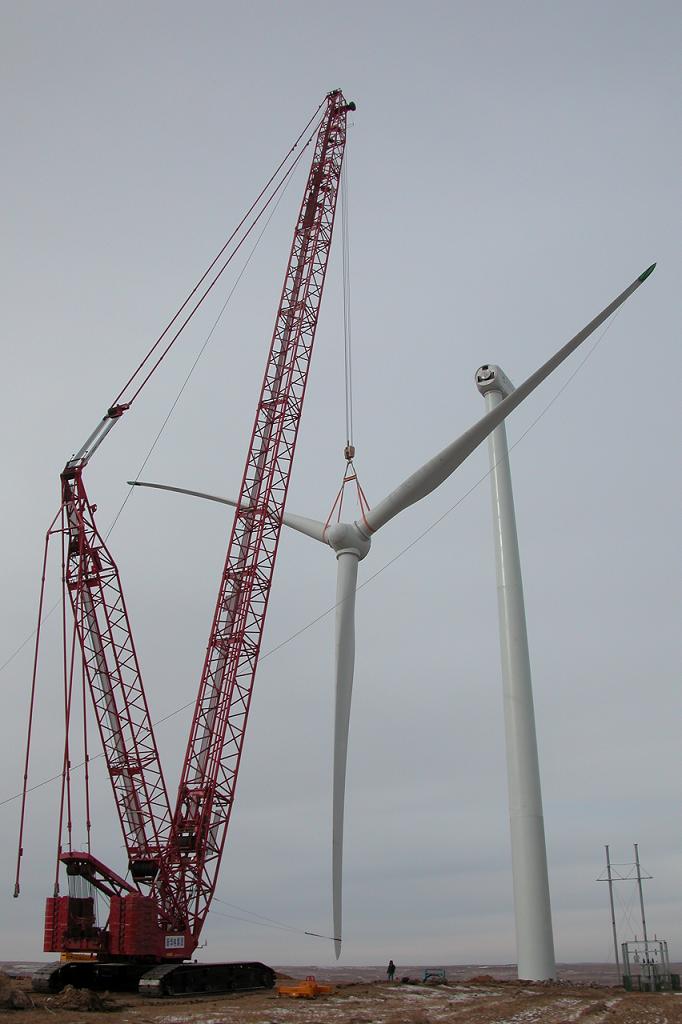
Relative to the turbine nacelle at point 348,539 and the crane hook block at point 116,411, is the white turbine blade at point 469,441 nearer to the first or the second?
the turbine nacelle at point 348,539

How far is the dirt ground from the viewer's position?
2331cm

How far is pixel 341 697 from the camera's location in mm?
31031

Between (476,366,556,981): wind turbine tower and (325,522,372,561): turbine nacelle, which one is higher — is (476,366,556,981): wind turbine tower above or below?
below

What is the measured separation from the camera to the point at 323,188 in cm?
5216

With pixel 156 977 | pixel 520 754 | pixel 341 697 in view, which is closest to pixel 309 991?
pixel 156 977

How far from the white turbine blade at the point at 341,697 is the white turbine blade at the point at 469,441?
9.74ft

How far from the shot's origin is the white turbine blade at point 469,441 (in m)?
29.7

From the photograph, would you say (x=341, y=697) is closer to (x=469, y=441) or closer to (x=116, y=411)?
(x=469, y=441)

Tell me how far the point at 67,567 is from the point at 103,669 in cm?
520

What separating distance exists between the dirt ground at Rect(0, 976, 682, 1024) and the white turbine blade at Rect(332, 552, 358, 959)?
2953 millimetres

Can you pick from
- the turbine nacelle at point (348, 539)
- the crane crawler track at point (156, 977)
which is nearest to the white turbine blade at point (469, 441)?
the turbine nacelle at point (348, 539)

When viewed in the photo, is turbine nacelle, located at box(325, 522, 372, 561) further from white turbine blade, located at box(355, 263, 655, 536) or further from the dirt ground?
the dirt ground

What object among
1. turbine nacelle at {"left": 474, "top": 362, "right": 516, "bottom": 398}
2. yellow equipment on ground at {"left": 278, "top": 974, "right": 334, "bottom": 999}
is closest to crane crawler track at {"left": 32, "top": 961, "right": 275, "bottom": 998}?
yellow equipment on ground at {"left": 278, "top": 974, "right": 334, "bottom": 999}

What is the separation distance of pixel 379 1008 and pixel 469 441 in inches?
671
